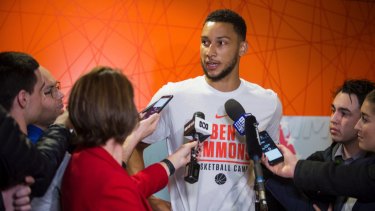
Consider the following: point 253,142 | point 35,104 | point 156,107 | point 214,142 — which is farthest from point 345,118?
point 35,104

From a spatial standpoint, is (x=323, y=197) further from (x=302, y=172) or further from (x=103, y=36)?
(x=103, y=36)

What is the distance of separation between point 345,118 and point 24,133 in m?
1.51

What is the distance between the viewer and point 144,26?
2385 mm

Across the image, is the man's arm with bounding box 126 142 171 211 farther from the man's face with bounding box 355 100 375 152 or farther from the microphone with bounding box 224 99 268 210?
the man's face with bounding box 355 100 375 152

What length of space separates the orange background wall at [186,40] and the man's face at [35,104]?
97cm

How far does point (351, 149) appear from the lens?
72.2 inches

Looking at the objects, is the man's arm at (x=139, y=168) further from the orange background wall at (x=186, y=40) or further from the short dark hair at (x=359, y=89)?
the short dark hair at (x=359, y=89)

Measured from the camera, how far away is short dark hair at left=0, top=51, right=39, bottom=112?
122 centimetres

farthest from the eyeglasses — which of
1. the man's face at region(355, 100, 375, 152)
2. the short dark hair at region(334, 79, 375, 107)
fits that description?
the short dark hair at region(334, 79, 375, 107)

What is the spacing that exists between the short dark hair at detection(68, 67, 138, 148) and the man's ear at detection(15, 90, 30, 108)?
0.76 ft

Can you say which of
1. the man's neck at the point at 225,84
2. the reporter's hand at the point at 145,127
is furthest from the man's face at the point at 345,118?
the reporter's hand at the point at 145,127

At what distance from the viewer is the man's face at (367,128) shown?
4.97 ft

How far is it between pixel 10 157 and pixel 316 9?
7.77ft

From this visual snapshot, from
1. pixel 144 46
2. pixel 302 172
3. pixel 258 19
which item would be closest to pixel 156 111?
pixel 302 172
